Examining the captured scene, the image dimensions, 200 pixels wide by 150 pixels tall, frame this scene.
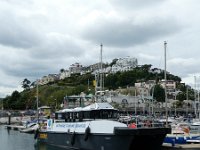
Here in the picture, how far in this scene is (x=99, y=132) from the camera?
32.6 metres

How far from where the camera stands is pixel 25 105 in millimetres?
176750

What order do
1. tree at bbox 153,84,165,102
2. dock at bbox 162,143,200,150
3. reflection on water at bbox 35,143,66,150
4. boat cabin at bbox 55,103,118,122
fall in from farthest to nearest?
1. tree at bbox 153,84,165,102
2. reflection on water at bbox 35,143,66,150
3. boat cabin at bbox 55,103,118,122
4. dock at bbox 162,143,200,150

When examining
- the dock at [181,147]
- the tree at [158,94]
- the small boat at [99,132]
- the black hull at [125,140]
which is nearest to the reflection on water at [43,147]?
the small boat at [99,132]

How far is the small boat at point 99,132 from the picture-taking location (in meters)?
30.4

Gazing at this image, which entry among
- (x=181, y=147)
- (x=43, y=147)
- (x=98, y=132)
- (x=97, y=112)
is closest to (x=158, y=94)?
(x=43, y=147)

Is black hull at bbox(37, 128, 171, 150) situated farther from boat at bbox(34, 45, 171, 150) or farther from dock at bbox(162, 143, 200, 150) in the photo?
dock at bbox(162, 143, 200, 150)

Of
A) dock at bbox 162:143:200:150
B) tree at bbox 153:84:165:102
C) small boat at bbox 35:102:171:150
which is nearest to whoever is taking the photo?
small boat at bbox 35:102:171:150

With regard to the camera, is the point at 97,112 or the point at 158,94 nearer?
the point at 97,112

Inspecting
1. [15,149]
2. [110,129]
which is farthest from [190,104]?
[110,129]

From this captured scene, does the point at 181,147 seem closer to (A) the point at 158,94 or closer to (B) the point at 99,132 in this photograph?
(B) the point at 99,132

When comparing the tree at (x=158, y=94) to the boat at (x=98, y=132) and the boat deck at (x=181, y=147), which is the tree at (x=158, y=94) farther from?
the boat deck at (x=181, y=147)

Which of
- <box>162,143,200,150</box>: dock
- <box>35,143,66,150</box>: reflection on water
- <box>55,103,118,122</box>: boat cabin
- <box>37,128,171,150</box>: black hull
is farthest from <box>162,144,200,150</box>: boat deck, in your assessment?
<box>35,143,66,150</box>: reflection on water

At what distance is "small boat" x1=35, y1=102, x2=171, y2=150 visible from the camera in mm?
30438

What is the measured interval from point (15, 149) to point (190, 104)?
468ft
